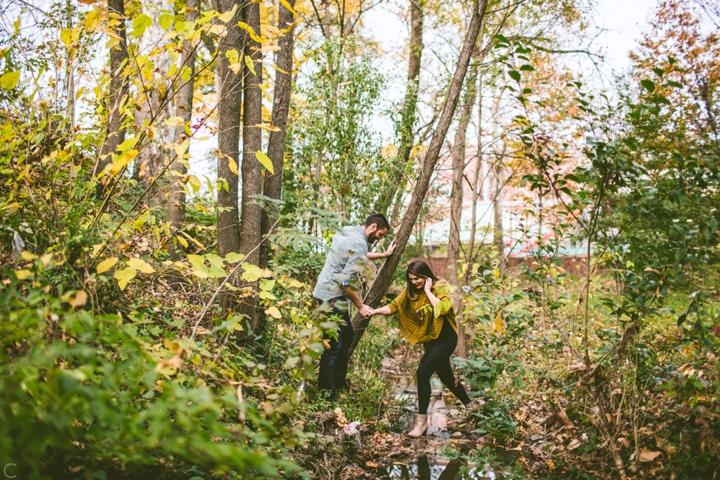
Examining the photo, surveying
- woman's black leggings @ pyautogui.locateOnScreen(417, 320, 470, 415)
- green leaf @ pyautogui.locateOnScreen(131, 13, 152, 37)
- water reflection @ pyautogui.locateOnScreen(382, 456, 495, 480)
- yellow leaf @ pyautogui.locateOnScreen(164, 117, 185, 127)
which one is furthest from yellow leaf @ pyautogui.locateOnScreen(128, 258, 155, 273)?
woman's black leggings @ pyautogui.locateOnScreen(417, 320, 470, 415)

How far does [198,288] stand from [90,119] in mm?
3754

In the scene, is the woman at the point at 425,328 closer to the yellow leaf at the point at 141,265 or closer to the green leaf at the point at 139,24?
the yellow leaf at the point at 141,265

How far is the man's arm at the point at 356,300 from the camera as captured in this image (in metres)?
4.98

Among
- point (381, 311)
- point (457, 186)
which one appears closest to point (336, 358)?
point (381, 311)

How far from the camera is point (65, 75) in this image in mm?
3961

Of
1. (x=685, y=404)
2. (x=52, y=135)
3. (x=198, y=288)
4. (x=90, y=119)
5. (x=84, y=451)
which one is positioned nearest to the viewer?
(x=84, y=451)

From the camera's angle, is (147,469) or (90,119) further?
(90,119)

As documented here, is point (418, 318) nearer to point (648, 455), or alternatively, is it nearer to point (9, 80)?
point (648, 455)

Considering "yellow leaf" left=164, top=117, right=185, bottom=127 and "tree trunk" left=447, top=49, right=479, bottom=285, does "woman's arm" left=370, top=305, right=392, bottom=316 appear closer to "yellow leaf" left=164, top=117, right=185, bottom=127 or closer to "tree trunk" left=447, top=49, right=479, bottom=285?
"yellow leaf" left=164, top=117, right=185, bottom=127

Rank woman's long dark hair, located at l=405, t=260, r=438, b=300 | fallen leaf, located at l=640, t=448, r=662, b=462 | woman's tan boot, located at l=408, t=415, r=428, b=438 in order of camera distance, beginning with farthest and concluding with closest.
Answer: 1. woman's long dark hair, located at l=405, t=260, r=438, b=300
2. woman's tan boot, located at l=408, t=415, r=428, b=438
3. fallen leaf, located at l=640, t=448, r=662, b=462

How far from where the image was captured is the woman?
5.26m

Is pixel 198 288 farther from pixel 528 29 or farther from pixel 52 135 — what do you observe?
pixel 528 29

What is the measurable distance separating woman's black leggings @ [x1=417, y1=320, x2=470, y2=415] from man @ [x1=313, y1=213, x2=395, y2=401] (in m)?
0.82

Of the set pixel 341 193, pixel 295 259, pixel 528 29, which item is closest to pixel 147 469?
pixel 295 259
